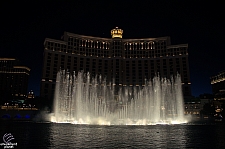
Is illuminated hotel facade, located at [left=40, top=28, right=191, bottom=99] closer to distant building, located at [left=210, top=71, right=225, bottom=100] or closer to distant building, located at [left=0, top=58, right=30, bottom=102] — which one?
distant building, located at [left=210, top=71, right=225, bottom=100]

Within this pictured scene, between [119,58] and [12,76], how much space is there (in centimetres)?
7249

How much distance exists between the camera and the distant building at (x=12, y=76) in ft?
417

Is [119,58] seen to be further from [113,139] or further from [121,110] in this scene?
[113,139]

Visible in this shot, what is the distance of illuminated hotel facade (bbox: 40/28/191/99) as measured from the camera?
329 ft

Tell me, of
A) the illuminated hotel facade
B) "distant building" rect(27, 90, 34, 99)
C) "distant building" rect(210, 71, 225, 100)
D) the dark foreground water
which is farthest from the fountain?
"distant building" rect(210, 71, 225, 100)

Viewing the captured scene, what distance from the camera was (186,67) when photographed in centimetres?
10081

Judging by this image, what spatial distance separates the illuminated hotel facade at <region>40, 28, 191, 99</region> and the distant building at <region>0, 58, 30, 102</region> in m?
44.8

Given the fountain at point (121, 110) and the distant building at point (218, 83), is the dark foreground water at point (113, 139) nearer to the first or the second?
the fountain at point (121, 110)

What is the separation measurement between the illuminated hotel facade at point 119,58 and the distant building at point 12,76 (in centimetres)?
4481

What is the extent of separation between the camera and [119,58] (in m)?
106

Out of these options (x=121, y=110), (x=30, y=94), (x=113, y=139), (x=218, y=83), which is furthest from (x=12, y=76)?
(x=113, y=139)

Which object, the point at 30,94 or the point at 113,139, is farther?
the point at 30,94

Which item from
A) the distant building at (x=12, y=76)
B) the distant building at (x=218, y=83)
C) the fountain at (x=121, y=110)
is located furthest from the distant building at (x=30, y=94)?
the distant building at (x=218, y=83)

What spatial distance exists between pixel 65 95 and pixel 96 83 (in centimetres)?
3088
